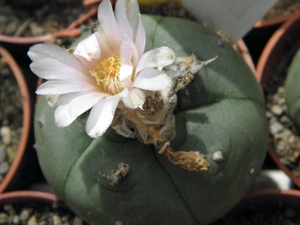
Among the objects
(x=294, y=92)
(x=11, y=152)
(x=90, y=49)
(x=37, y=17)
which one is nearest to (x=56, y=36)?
(x=37, y=17)

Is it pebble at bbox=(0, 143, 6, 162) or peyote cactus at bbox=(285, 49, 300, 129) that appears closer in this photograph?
peyote cactus at bbox=(285, 49, 300, 129)

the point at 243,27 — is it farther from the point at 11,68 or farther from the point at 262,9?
the point at 11,68

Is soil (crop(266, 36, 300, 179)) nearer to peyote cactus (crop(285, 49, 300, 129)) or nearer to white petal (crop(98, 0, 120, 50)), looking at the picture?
peyote cactus (crop(285, 49, 300, 129))

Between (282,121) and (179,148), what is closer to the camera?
(179,148)

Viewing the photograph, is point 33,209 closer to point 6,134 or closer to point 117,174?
point 6,134

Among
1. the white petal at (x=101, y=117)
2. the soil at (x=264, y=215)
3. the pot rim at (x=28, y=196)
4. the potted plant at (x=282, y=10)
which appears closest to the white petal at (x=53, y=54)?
the white petal at (x=101, y=117)

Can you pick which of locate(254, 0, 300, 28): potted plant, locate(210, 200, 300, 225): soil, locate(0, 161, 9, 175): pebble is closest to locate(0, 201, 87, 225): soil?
locate(0, 161, 9, 175): pebble

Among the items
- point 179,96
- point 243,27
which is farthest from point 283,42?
point 179,96
